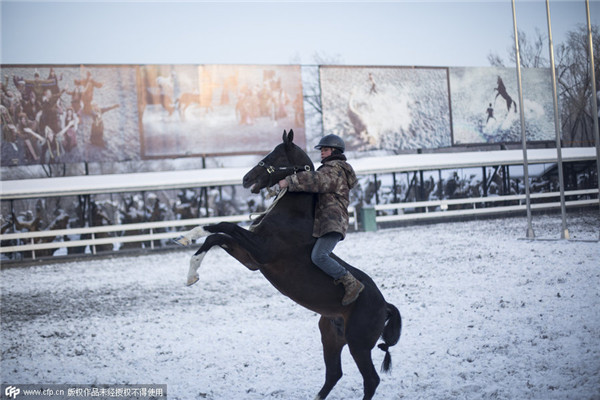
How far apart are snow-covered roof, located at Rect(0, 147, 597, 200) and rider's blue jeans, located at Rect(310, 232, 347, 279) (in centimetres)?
2142

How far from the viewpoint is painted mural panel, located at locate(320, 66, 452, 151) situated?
109ft

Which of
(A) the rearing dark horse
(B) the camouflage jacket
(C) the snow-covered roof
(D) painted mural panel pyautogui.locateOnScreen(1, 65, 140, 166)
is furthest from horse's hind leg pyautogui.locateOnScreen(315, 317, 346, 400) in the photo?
(D) painted mural panel pyautogui.locateOnScreen(1, 65, 140, 166)

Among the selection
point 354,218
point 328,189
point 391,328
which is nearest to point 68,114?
point 354,218

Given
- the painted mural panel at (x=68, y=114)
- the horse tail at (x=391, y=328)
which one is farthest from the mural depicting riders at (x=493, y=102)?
the horse tail at (x=391, y=328)

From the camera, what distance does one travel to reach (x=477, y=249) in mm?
15758

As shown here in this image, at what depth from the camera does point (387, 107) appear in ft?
112

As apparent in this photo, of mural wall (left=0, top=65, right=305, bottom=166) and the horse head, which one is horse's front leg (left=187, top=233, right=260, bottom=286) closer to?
the horse head

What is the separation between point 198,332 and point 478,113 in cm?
3226

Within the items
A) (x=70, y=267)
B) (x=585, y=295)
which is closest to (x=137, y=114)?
(x=70, y=267)

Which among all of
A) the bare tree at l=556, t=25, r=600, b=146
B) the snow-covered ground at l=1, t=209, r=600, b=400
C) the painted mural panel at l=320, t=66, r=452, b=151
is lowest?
the snow-covered ground at l=1, t=209, r=600, b=400

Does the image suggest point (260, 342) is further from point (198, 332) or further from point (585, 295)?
point (585, 295)

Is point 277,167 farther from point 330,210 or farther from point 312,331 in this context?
point 312,331

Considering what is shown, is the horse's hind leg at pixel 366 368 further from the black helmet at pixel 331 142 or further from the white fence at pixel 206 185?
the white fence at pixel 206 185

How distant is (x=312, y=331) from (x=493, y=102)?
32685mm
